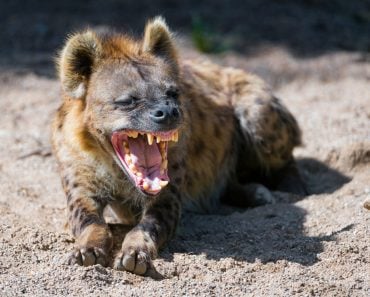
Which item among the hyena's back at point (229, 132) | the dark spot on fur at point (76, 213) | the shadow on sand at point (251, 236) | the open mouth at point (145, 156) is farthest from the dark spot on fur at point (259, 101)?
the dark spot on fur at point (76, 213)

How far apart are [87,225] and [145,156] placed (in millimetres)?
560

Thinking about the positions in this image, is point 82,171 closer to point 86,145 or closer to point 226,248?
point 86,145

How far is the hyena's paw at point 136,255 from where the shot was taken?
15.4 ft

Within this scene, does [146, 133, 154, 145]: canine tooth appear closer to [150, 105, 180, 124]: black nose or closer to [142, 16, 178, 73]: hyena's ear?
[150, 105, 180, 124]: black nose

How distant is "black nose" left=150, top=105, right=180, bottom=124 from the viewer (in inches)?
191

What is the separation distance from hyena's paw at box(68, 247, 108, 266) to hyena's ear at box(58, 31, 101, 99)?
108 centimetres

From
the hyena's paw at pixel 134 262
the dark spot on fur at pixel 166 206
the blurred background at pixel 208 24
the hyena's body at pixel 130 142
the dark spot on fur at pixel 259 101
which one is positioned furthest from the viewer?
the blurred background at pixel 208 24

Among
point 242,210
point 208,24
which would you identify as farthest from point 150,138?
point 208,24

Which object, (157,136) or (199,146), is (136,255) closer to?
(157,136)

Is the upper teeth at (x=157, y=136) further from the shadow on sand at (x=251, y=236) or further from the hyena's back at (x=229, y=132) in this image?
the hyena's back at (x=229, y=132)

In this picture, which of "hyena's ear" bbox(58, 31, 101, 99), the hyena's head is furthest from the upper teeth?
"hyena's ear" bbox(58, 31, 101, 99)

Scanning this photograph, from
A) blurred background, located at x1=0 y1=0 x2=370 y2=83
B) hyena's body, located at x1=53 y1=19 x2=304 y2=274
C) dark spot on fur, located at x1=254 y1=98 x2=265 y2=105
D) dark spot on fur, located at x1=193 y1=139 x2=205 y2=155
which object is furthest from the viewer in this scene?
blurred background, located at x1=0 y1=0 x2=370 y2=83

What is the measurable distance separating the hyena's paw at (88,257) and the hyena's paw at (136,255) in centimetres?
8

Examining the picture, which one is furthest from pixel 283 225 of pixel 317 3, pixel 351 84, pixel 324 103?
pixel 317 3
